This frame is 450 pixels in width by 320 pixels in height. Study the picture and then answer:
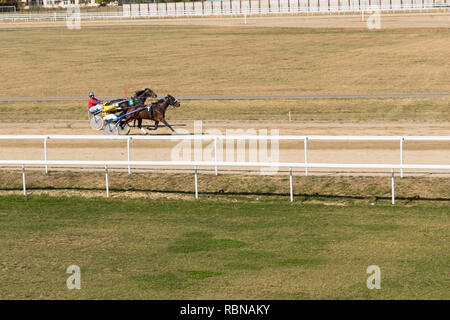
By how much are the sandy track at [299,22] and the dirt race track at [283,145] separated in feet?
96.0

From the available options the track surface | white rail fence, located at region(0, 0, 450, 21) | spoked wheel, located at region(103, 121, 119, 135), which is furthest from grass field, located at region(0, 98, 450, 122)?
white rail fence, located at region(0, 0, 450, 21)

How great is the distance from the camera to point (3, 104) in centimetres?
3256

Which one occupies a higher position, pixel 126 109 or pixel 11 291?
pixel 126 109

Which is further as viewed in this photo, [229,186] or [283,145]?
[283,145]

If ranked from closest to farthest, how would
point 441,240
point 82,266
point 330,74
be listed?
point 82,266
point 441,240
point 330,74

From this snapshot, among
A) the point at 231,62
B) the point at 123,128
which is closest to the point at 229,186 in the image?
the point at 123,128

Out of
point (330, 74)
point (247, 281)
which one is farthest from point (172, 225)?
point (330, 74)

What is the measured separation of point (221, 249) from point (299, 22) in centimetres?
4988

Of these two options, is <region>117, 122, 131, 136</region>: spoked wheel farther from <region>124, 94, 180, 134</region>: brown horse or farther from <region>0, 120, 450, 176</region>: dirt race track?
<region>0, 120, 450, 176</region>: dirt race track

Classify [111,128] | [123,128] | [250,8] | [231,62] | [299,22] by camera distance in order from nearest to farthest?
[111,128] → [123,128] → [231,62] → [299,22] → [250,8]

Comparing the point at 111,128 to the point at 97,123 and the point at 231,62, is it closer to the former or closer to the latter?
the point at 97,123

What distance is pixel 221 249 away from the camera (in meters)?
10.5
